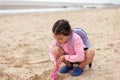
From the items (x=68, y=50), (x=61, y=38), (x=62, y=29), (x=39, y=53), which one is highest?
(x=62, y=29)

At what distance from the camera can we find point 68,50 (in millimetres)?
4207

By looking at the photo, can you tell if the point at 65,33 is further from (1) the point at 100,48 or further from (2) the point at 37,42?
(2) the point at 37,42

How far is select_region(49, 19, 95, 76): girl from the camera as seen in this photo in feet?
13.0

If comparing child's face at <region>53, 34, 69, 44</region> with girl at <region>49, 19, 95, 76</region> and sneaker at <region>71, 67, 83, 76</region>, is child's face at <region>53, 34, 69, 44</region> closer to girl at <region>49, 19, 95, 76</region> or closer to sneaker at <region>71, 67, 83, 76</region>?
girl at <region>49, 19, 95, 76</region>

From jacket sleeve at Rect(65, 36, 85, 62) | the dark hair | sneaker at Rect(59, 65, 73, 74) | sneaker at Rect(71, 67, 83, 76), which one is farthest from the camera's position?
sneaker at Rect(59, 65, 73, 74)

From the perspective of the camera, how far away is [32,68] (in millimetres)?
4617

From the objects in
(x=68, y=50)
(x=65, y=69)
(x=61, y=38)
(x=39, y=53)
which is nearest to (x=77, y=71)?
(x=65, y=69)

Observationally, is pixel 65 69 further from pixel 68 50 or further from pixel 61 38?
pixel 61 38

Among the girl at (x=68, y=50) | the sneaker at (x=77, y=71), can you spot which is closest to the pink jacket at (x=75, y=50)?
the girl at (x=68, y=50)

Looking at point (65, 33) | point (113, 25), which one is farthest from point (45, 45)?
point (113, 25)

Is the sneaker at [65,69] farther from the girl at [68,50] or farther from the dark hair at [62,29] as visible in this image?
the dark hair at [62,29]

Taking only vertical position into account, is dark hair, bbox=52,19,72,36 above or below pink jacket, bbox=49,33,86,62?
above

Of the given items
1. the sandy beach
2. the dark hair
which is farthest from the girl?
the sandy beach

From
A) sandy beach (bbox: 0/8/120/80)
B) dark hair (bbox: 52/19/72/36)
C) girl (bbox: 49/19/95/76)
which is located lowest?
sandy beach (bbox: 0/8/120/80)
